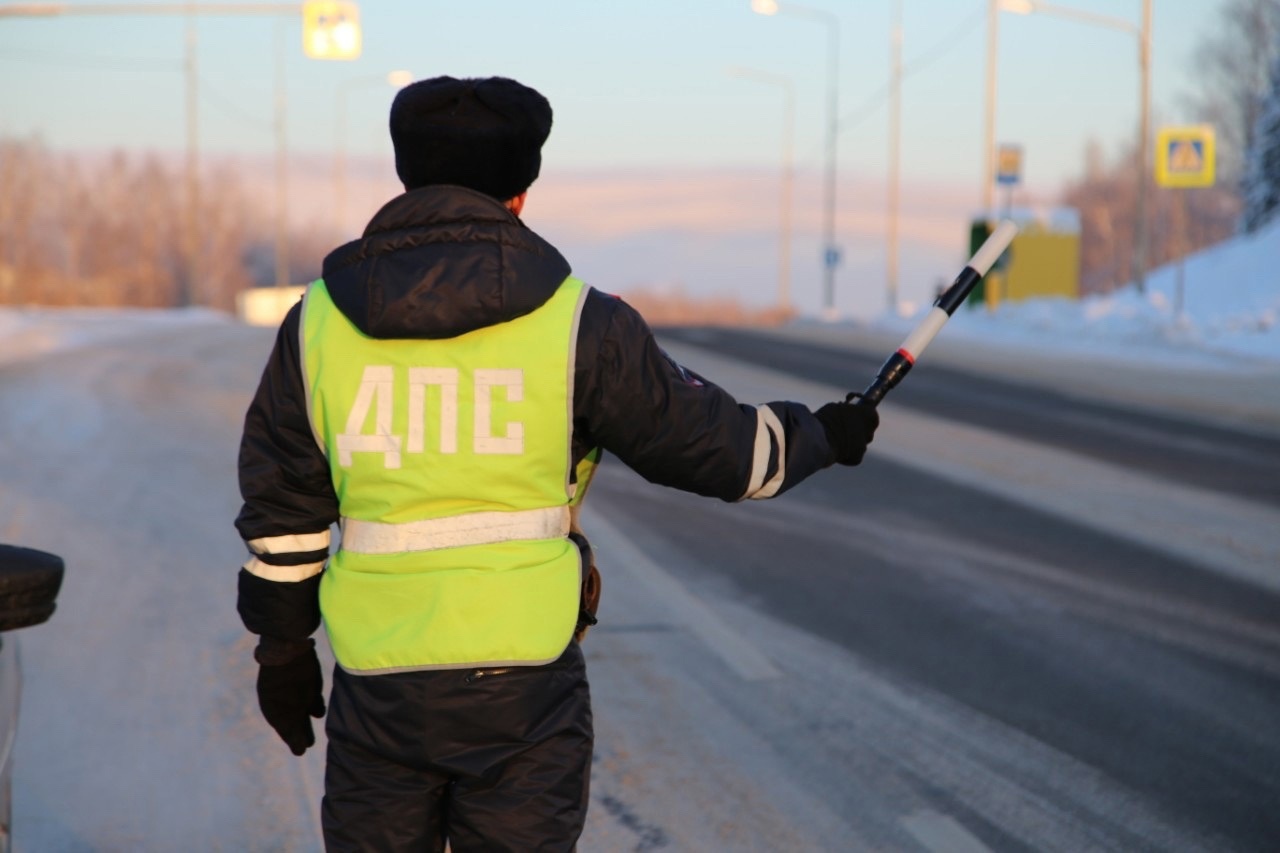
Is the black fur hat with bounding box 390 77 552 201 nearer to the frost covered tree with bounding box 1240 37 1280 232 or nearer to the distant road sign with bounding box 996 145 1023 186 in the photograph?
the distant road sign with bounding box 996 145 1023 186

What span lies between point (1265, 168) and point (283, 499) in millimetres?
44524

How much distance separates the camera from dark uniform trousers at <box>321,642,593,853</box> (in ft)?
7.84

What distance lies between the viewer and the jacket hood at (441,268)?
7.59 feet

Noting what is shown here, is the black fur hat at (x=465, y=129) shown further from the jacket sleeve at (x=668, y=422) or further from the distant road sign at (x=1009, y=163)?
the distant road sign at (x=1009, y=163)

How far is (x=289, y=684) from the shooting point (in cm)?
275

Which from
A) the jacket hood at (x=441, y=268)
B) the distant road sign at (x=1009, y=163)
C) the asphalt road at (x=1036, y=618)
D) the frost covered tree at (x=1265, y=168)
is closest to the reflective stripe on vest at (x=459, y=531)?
the jacket hood at (x=441, y=268)

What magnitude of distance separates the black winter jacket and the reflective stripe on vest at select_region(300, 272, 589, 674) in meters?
0.04

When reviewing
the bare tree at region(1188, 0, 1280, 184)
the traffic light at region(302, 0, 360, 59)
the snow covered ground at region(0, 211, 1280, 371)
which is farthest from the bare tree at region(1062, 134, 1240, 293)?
the traffic light at region(302, 0, 360, 59)

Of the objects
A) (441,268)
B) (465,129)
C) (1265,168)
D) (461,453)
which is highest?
(1265,168)

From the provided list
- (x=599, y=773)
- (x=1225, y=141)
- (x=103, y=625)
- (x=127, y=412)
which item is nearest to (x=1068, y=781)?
(x=599, y=773)

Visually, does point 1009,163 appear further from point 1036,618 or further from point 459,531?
point 459,531

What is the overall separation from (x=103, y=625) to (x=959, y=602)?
3.83 m

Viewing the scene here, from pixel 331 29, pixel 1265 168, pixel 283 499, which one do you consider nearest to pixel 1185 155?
pixel 331 29

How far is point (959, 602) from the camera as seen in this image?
7086mm
